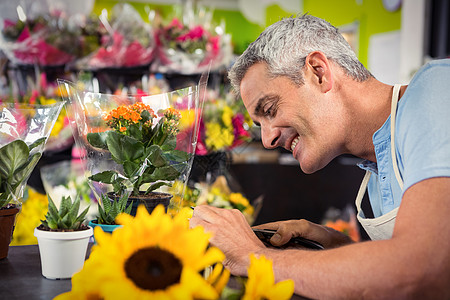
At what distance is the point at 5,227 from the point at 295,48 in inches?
29.8

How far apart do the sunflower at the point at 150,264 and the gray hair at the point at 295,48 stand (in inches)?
28.5

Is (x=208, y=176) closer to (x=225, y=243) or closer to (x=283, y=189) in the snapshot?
(x=225, y=243)

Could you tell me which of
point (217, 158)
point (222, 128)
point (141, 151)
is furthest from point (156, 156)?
point (222, 128)

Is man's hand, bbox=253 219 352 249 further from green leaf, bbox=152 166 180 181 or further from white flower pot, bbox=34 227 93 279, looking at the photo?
white flower pot, bbox=34 227 93 279

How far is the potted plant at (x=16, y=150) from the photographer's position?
955mm

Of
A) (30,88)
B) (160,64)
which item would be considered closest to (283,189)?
(160,64)

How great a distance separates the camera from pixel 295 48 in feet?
4.02

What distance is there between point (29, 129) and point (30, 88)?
2.23 metres

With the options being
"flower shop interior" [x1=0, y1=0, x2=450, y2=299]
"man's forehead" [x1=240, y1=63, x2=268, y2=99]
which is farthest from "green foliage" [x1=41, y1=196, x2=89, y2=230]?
"flower shop interior" [x1=0, y1=0, x2=450, y2=299]

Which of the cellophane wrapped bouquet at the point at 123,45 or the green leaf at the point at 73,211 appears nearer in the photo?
the green leaf at the point at 73,211

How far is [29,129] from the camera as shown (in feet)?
3.29

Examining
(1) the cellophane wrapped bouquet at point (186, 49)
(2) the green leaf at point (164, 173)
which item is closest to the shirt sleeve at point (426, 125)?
(2) the green leaf at point (164, 173)

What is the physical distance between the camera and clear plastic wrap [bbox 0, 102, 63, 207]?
3.12 ft

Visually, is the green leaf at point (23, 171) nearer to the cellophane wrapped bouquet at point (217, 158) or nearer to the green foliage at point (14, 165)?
the green foliage at point (14, 165)
